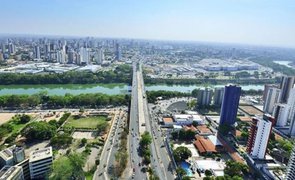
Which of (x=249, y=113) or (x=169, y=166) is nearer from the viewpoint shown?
(x=169, y=166)

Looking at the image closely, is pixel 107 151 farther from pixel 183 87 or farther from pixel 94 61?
pixel 94 61

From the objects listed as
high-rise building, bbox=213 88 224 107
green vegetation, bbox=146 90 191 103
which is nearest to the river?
green vegetation, bbox=146 90 191 103

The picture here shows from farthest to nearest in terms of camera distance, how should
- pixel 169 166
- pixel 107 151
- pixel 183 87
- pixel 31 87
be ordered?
pixel 183 87 < pixel 31 87 < pixel 107 151 < pixel 169 166

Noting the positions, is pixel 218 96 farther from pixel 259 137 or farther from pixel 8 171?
pixel 8 171

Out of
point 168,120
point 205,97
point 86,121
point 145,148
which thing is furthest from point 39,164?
point 205,97

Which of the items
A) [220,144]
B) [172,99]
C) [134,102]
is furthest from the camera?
[172,99]

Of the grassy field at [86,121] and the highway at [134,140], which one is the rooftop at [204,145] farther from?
→ the grassy field at [86,121]

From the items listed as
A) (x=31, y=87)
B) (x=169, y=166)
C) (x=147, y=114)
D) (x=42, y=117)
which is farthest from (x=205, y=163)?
(x=31, y=87)
